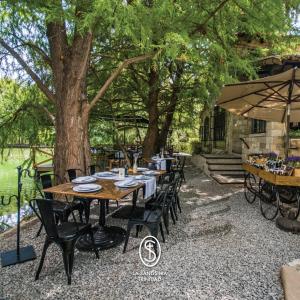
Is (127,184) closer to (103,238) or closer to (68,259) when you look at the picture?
(103,238)

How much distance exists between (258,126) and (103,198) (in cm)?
756

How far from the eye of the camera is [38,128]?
669cm

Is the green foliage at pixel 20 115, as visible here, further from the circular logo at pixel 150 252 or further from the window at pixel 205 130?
the window at pixel 205 130

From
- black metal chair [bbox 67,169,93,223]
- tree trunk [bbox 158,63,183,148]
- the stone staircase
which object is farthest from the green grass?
the stone staircase

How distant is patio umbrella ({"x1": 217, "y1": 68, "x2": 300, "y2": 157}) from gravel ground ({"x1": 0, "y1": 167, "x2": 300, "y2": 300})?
191 centimetres

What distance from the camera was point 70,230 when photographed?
2.97 m

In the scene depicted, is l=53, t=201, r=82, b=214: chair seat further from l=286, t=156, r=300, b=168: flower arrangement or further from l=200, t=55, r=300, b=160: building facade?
l=200, t=55, r=300, b=160: building facade

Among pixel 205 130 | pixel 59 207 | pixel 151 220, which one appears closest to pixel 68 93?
pixel 59 207

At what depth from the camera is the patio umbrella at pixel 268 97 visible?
13.7ft

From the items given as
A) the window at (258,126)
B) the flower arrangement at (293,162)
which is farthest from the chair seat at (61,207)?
A: the window at (258,126)

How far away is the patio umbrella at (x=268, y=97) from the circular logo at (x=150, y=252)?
2822mm

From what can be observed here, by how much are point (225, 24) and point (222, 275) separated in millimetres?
4425

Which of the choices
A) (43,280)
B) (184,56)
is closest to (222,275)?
(43,280)

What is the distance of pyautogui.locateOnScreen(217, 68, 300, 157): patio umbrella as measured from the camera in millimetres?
4180
